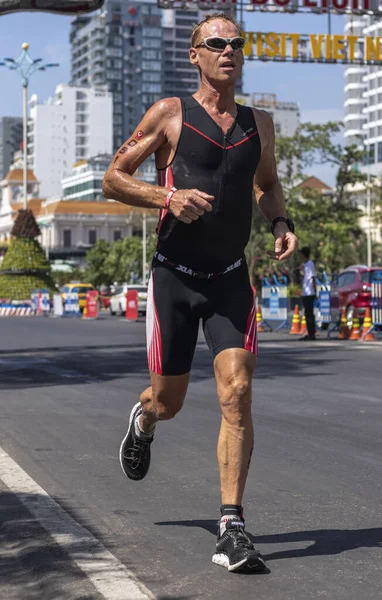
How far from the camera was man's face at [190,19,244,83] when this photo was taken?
209 inches

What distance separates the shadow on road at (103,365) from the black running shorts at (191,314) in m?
8.68

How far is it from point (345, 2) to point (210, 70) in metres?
29.7

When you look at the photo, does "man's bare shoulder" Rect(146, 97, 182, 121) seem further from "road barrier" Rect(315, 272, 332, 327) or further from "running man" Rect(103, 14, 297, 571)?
"road barrier" Rect(315, 272, 332, 327)

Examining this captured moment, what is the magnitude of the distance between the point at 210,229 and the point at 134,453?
50.4 inches

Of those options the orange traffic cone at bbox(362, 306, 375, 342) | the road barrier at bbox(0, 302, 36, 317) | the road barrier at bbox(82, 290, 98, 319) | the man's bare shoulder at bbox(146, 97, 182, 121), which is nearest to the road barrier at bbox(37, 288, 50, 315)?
the road barrier at bbox(0, 302, 36, 317)

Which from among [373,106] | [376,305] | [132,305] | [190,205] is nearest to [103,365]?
[376,305]

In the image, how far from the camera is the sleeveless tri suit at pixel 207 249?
5215 mm

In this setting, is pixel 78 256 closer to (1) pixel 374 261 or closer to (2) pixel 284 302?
(1) pixel 374 261

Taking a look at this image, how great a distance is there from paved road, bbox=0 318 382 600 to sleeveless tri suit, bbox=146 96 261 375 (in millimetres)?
852

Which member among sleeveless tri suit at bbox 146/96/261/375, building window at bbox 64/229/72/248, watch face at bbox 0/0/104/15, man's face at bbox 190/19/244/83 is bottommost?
sleeveless tri suit at bbox 146/96/261/375

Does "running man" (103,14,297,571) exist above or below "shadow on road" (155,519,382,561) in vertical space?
above

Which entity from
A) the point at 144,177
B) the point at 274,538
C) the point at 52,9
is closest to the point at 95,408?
the point at 274,538

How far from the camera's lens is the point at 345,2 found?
34.0 m

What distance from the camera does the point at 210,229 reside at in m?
5.20
